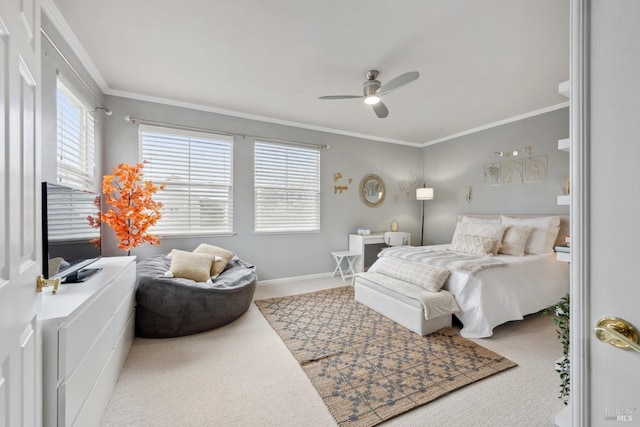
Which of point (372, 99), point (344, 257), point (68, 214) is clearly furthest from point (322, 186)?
point (68, 214)

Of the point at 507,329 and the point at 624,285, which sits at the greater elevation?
the point at 624,285

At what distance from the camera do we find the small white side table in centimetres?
441

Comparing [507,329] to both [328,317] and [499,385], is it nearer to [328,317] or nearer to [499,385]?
[499,385]

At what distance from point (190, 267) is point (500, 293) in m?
3.16

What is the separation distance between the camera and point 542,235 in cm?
343

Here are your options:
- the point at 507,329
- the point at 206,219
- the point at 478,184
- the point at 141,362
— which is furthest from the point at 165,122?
the point at 478,184

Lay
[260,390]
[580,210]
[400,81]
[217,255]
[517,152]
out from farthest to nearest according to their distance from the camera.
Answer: [517,152]
[217,255]
[400,81]
[260,390]
[580,210]

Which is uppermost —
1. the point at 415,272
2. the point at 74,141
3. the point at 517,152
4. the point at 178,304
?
the point at 517,152

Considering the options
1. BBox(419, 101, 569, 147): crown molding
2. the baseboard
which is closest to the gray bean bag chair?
the baseboard

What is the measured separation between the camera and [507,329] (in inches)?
104

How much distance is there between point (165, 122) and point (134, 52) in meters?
1.14

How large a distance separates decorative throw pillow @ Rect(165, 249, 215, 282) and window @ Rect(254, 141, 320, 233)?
1227mm

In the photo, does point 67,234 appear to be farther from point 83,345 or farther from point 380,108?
point 380,108

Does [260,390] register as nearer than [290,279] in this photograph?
Yes
